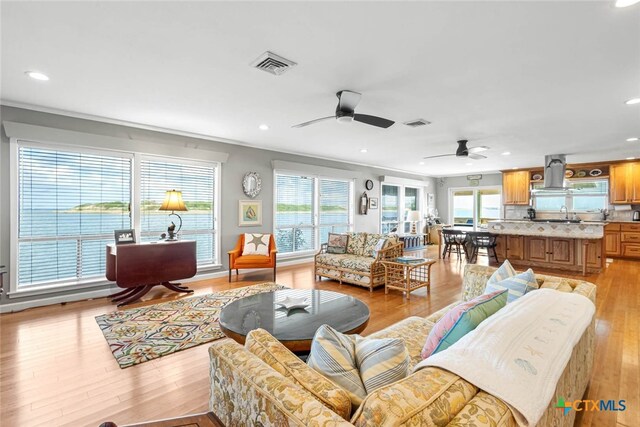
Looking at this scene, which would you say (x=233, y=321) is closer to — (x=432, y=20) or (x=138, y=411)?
(x=138, y=411)

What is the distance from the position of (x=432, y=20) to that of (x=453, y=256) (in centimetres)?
702

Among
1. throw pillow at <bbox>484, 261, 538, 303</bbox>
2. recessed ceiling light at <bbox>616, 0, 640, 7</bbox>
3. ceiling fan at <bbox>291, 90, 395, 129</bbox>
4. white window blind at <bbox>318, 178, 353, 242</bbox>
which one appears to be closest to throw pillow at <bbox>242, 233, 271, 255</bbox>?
white window blind at <bbox>318, 178, 353, 242</bbox>

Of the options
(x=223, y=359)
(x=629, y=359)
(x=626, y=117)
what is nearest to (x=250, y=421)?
(x=223, y=359)

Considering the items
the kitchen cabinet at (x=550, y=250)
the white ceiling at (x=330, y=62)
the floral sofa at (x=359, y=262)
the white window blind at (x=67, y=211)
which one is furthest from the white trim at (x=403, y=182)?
the white window blind at (x=67, y=211)

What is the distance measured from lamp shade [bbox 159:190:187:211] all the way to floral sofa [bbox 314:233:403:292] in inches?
92.9

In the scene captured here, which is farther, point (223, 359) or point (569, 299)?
point (569, 299)

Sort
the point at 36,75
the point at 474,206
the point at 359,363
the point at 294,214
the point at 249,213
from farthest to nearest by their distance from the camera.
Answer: the point at 474,206 → the point at 294,214 → the point at 249,213 → the point at 36,75 → the point at 359,363

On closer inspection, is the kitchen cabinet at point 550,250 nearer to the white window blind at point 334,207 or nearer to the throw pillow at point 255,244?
the white window blind at point 334,207

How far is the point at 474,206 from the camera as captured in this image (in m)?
10.5

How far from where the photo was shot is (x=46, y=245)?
394cm

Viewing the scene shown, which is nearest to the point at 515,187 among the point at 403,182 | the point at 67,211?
the point at 403,182

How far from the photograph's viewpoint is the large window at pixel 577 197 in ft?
26.6

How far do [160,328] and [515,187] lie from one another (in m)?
9.68

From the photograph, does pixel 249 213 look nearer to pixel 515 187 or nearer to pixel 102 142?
pixel 102 142
